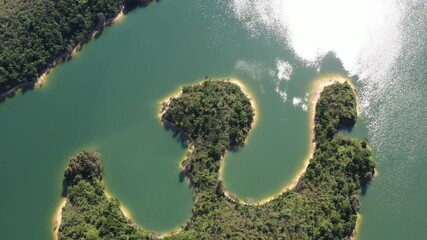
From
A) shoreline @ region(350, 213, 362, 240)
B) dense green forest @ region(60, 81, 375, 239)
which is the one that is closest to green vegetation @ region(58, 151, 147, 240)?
dense green forest @ region(60, 81, 375, 239)

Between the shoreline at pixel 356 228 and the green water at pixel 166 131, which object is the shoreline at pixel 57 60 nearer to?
the green water at pixel 166 131

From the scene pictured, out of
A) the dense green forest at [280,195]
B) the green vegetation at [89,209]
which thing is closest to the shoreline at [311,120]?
the dense green forest at [280,195]

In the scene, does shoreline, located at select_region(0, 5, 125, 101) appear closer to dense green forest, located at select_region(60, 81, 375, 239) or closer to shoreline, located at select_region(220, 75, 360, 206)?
dense green forest, located at select_region(60, 81, 375, 239)

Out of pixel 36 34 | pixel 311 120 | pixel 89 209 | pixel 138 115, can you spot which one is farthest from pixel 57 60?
pixel 311 120

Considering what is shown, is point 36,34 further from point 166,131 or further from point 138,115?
point 166,131

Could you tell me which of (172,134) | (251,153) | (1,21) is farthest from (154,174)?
(1,21)
